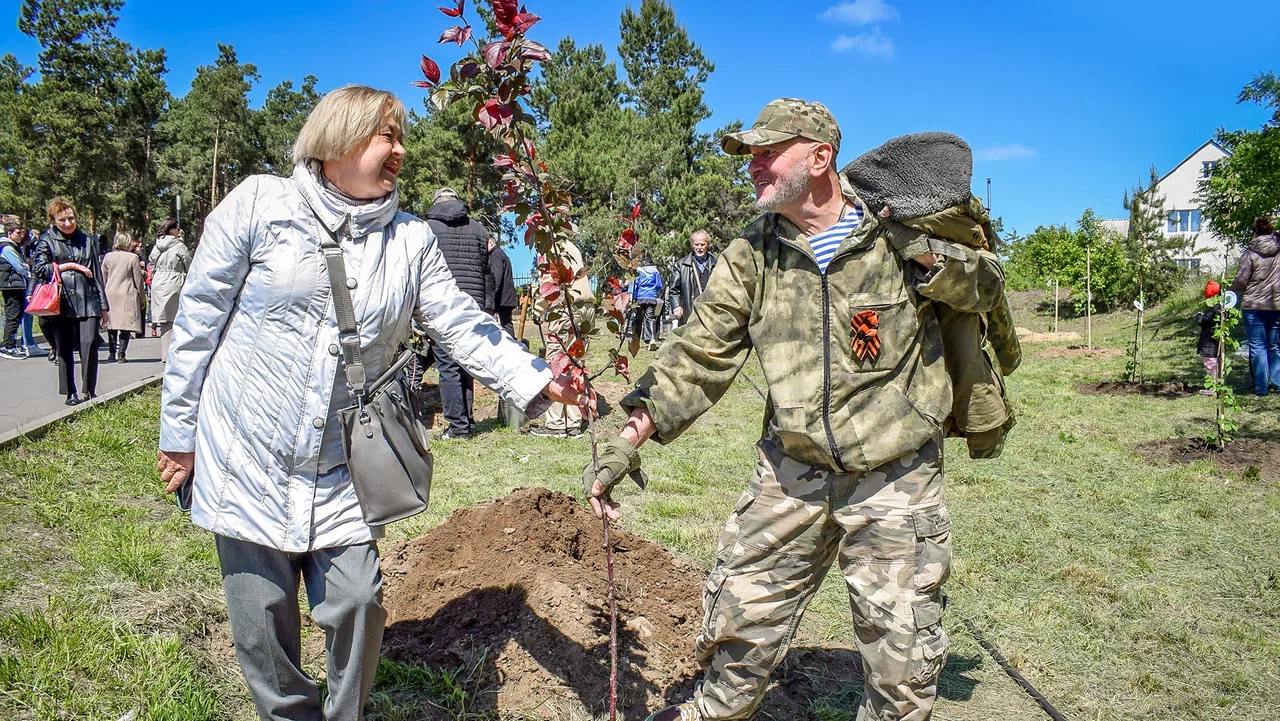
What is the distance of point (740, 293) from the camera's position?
2.63 meters

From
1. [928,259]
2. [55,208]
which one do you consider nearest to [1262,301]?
[928,259]

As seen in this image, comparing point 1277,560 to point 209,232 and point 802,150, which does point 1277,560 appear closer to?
point 802,150

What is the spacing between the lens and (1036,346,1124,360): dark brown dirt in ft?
49.5

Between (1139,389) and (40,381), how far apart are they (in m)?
13.4

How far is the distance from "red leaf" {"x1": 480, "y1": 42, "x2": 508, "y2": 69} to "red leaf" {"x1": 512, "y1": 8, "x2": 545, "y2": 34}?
0.21 ft

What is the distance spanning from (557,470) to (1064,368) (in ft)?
33.9

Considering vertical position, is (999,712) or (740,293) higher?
(740,293)

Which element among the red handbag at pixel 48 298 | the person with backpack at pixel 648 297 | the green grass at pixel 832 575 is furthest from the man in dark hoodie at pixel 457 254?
the person with backpack at pixel 648 297

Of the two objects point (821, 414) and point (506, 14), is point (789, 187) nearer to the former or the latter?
point (821, 414)

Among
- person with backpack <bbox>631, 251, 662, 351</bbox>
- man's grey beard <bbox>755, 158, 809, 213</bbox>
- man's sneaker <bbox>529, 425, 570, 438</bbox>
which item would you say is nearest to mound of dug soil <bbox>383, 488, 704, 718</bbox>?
man's grey beard <bbox>755, 158, 809, 213</bbox>

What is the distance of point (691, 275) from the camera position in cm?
1306

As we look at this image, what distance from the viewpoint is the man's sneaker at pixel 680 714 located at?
276 centimetres

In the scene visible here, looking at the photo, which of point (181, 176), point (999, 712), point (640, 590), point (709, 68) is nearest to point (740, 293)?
point (640, 590)

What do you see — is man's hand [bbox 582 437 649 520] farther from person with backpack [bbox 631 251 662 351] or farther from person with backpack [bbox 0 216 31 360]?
person with backpack [bbox 631 251 662 351]
